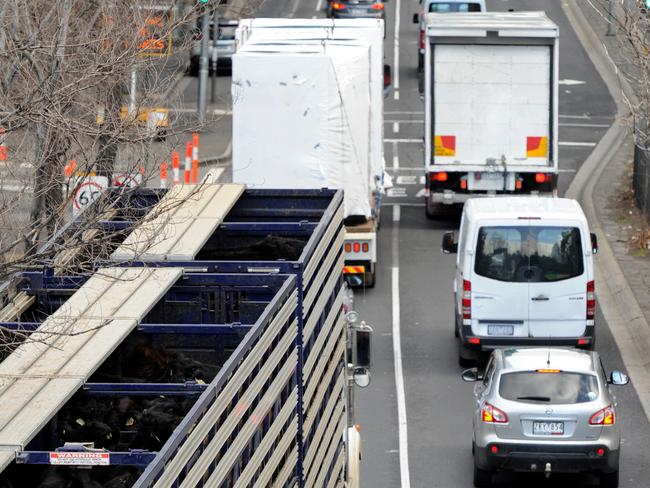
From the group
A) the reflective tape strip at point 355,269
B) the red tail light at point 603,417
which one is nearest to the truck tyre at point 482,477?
the red tail light at point 603,417

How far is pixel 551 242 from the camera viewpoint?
2052cm

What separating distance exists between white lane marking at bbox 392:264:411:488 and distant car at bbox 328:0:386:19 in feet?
83.6

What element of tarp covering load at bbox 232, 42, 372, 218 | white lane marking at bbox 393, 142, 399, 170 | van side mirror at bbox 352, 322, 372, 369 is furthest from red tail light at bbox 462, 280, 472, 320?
white lane marking at bbox 393, 142, 399, 170

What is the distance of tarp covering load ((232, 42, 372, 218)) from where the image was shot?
2369 centimetres

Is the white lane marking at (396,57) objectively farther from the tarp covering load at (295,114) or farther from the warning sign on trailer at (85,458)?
the warning sign on trailer at (85,458)

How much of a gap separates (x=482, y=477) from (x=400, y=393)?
12.9 ft

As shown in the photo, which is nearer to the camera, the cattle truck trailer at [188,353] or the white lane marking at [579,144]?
the cattle truck trailer at [188,353]

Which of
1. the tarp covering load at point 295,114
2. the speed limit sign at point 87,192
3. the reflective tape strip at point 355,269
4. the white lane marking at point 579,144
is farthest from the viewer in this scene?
the white lane marking at point 579,144

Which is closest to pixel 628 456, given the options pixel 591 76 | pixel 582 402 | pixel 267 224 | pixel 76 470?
pixel 582 402

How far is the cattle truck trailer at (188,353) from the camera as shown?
24.6 ft

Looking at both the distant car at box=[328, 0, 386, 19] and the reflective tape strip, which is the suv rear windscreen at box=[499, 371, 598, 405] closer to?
the reflective tape strip

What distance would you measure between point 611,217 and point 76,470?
24.8m

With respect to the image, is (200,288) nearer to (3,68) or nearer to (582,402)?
(3,68)

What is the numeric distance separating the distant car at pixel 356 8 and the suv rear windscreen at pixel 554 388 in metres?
35.9
